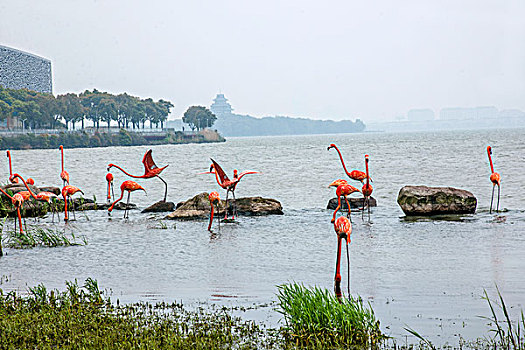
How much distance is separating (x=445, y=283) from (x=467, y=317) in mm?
1765

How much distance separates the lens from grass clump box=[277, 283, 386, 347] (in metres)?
5.91

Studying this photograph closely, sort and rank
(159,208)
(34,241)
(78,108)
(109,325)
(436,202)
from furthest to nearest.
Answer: (78,108) < (159,208) < (436,202) < (34,241) < (109,325)

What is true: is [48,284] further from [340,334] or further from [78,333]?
[340,334]

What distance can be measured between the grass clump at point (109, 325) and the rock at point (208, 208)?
8540 millimetres

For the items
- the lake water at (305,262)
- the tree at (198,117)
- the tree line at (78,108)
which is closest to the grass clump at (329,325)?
the lake water at (305,262)

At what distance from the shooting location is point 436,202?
1600cm

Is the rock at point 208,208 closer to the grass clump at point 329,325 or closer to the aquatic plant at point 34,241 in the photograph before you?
the aquatic plant at point 34,241

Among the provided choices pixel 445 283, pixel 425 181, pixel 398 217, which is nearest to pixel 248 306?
pixel 445 283

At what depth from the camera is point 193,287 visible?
8.77 metres

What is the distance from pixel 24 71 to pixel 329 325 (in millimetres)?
145754

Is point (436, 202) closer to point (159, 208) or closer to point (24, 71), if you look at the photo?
point (159, 208)

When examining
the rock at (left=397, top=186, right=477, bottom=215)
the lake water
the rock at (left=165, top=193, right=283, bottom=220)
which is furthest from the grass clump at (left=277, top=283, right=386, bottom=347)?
the rock at (left=165, top=193, right=283, bottom=220)

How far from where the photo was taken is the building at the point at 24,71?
12962 centimetres

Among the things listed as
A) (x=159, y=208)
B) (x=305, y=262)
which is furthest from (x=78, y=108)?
(x=305, y=262)
